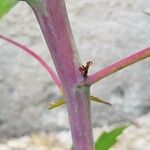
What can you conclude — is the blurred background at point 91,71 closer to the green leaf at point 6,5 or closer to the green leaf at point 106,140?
the green leaf at point 106,140

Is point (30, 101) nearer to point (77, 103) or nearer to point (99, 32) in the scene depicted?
point (99, 32)

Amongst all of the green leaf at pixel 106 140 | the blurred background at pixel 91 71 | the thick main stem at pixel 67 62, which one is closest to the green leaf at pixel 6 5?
the thick main stem at pixel 67 62

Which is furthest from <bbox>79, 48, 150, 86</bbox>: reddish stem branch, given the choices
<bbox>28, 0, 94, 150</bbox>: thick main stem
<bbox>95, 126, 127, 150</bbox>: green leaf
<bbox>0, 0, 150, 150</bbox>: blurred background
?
<bbox>0, 0, 150, 150</bbox>: blurred background

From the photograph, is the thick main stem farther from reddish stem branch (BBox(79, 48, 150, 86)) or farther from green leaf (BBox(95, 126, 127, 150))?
green leaf (BBox(95, 126, 127, 150))

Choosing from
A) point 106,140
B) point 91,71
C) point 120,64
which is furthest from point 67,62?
point 91,71

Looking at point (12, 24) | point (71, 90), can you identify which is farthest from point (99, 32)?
point (71, 90)

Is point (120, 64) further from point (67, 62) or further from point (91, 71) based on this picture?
point (91, 71)
